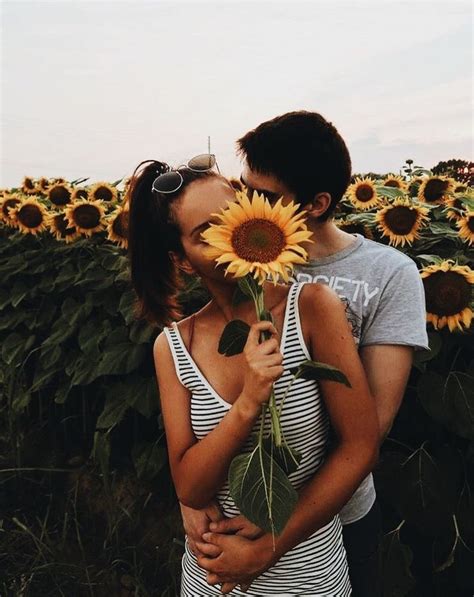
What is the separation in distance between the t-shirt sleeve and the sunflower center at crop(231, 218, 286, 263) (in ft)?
1.72

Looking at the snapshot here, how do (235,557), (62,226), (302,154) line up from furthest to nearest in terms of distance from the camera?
(62,226) → (302,154) → (235,557)

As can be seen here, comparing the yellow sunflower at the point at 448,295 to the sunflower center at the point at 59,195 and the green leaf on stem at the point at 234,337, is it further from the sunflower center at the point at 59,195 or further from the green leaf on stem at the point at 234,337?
the sunflower center at the point at 59,195

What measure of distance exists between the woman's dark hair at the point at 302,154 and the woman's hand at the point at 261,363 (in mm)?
642

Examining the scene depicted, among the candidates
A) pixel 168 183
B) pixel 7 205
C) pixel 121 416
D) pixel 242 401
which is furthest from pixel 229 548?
pixel 7 205

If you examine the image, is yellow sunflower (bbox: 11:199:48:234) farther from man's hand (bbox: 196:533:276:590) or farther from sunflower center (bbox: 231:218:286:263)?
sunflower center (bbox: 231:218:286:263)

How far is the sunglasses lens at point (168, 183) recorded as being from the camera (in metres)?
1.33

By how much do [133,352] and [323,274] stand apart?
1.37m

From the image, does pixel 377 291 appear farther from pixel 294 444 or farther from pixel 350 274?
pixel 294 444

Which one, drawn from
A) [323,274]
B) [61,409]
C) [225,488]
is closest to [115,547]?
[61,409]

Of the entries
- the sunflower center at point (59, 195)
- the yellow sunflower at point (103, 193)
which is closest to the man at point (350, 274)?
the yellow sunflower at point (103, 193)

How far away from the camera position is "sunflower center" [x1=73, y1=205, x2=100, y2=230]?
3.57 metres

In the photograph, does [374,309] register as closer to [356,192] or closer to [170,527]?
[170,527]

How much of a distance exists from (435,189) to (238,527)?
254 centimetres

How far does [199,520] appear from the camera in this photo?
139 centimetres
